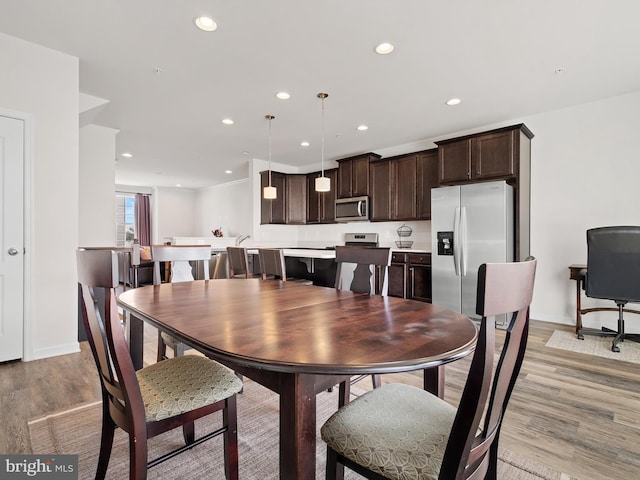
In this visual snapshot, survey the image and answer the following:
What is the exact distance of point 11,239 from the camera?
267cm

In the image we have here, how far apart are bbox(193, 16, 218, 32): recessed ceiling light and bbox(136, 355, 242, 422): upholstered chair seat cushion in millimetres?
2253

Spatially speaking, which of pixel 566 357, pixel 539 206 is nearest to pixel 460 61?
pixel 539 206

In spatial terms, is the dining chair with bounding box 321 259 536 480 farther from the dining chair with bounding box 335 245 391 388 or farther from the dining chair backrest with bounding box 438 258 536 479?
the dining chair with bounding box 335 245 391 388

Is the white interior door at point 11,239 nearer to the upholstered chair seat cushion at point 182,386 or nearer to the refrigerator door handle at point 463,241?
the upholstered chair seat cushion at point 182,386

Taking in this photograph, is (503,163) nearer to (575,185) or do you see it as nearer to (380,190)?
(575,185)

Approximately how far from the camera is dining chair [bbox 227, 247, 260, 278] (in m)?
3.31

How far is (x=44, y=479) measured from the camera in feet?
4.32

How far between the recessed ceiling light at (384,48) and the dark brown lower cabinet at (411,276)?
2.74 m

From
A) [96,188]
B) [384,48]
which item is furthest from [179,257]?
[96,188]

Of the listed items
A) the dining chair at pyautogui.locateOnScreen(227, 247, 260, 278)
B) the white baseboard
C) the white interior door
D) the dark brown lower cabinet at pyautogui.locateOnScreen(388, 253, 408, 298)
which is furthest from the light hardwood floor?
the dark brown lower cabinet at pyautogui.locateOnScreen(388, 253, 408, 298)

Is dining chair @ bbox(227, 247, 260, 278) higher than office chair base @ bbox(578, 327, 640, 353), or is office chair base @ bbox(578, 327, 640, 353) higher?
dining chair @ bbox(227, 247, 260, 278)

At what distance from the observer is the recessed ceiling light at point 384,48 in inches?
104

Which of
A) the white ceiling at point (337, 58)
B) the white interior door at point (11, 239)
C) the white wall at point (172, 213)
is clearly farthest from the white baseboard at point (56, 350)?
the white wall at point (172, 213)

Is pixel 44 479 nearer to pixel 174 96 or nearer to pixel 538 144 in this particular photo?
pixel 174 96
